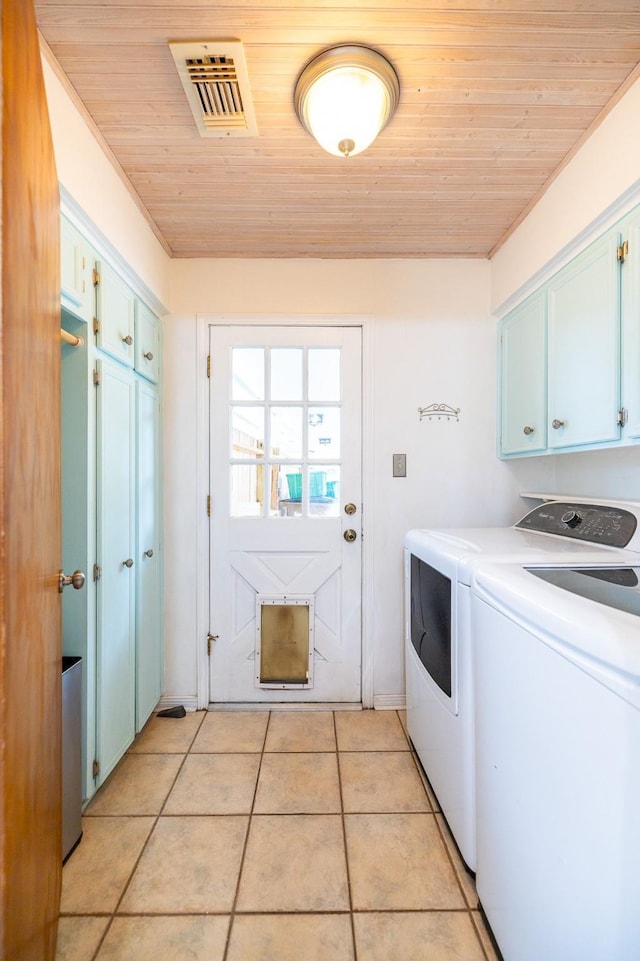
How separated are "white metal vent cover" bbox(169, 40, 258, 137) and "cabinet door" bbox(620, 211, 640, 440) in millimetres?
1233

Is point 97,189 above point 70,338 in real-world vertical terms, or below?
above

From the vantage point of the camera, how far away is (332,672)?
2.25 metres

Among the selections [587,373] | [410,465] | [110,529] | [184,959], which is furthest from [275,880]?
[587,373]

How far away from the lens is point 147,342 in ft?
6.65

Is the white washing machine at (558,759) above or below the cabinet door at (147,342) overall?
below

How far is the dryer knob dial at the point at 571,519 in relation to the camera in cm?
171

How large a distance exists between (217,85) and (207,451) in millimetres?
1442

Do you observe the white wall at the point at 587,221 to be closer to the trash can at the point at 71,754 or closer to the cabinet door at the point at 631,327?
the cabinet door at the point at 631,327

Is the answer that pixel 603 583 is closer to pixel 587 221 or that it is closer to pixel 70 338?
pixel 587 221

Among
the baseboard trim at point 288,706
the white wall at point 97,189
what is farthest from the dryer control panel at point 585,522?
the white wall at point 97,189

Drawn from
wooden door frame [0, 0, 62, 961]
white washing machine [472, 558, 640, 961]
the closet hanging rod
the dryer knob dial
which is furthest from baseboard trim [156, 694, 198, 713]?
the dryer knob dial

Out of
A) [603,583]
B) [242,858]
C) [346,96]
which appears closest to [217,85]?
[346,96]

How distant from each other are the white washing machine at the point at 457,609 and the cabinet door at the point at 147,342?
4.64ft

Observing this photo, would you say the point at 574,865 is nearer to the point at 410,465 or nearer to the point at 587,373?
the point at 587,373
